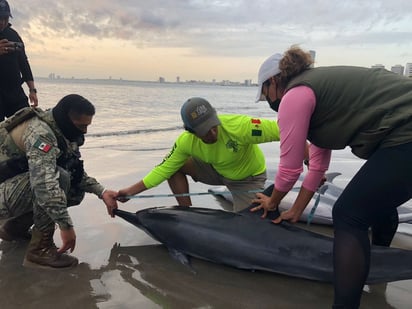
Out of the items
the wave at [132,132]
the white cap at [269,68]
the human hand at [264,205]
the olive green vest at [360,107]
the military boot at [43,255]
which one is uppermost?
the white cap at [269,68]

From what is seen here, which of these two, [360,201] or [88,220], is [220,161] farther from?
[360,201]

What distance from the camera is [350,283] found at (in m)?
2.72

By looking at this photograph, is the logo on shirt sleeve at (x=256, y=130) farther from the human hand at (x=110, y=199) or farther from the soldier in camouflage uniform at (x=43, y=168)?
the soldier in camouflage uniform at (x=43, y=168)

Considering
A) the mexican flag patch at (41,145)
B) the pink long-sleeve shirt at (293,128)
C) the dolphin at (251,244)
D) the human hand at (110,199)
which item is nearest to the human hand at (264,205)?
the dolphin at (251,244)

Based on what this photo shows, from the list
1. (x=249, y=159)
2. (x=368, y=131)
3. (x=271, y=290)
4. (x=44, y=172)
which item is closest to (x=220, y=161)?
(x=249, y=159)

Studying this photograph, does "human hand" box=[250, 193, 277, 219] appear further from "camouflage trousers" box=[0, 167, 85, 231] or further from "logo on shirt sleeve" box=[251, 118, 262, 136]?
"camouflage trousers" box=[0, 167, 85, 231]

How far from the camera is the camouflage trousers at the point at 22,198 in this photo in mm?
3900

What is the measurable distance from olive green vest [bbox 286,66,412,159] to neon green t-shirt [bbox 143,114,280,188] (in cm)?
164

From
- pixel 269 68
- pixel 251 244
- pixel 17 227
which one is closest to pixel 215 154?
pixel 251 244

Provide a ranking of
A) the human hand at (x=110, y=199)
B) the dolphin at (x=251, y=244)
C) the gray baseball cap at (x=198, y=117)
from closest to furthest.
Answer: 1. the dolphin at (x=251, y=244)
2. the gray baseball cap at (x=198, y=117)
3. the human hand at (x=110, y=199)

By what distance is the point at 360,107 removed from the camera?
9.08 ft

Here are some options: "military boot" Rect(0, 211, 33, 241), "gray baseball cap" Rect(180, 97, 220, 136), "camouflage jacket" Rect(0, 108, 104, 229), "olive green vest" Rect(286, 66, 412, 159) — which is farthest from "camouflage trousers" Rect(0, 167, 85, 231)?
"olive green vest" Rect(286, 66, 412, 159)

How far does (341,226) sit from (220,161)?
2.25 metres

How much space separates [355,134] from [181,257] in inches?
84.6
